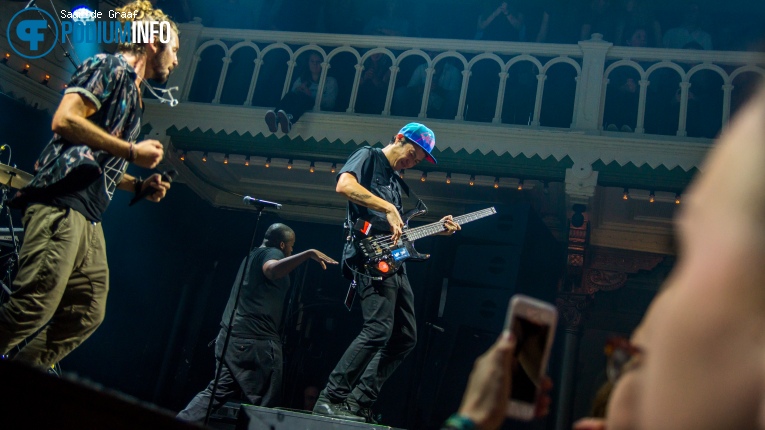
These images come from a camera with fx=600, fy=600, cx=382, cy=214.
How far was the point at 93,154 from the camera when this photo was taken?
277 cm

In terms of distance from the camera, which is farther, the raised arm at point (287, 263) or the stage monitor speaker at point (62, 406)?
the raised arm at point (287, 263)

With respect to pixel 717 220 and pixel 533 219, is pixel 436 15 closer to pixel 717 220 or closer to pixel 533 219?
pixel 533 219

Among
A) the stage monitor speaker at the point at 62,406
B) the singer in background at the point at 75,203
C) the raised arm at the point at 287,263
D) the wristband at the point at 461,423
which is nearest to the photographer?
the wristband at the point at 461,423

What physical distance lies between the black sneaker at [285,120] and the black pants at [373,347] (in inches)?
163

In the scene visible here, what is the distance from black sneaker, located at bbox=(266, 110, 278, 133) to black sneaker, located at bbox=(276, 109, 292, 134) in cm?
7

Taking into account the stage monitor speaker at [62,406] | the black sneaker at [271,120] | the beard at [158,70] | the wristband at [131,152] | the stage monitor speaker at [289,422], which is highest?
the black sneaker at [271,120]

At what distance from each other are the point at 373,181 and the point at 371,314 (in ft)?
3.35

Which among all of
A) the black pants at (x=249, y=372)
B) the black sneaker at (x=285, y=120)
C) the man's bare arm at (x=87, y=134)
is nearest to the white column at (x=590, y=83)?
the black sneaker at (x=285, y=120)

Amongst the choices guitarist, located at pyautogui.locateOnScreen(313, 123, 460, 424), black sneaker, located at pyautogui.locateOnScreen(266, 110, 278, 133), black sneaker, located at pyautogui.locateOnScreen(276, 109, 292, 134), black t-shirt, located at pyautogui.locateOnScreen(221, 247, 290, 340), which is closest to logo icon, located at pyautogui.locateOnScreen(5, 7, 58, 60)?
black sneaker, located at pyautogui.locateOnScreen(266, 110, 278, 133)

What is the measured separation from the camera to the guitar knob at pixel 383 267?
4.33m

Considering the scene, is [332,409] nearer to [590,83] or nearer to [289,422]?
[289,422]

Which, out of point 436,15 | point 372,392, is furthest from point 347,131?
point 372,392

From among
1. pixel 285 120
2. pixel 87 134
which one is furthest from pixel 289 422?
pixel 285 120

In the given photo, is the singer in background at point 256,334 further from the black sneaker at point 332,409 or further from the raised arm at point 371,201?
the black sneaker at point 332,409
